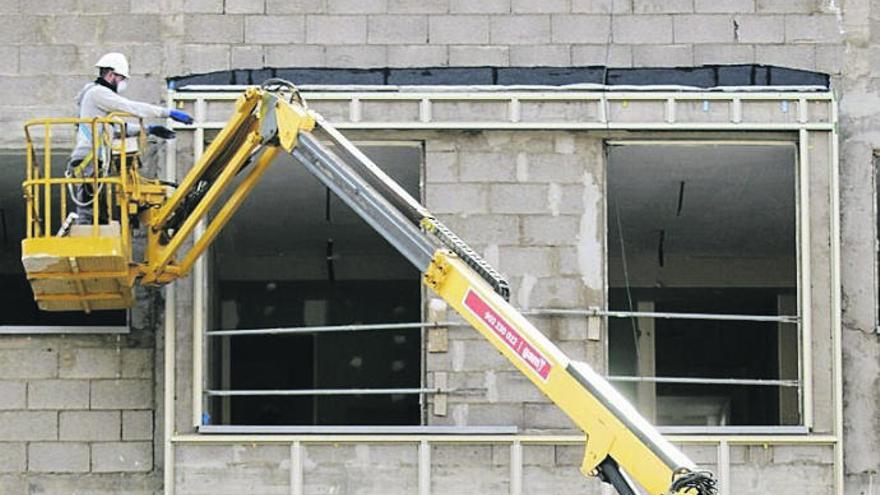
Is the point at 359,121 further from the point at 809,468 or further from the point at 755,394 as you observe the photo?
the point at 755,394

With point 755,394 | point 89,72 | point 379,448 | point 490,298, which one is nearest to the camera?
point 490,298

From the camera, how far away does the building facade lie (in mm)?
12781

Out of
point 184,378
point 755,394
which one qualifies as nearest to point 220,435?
point 184,378

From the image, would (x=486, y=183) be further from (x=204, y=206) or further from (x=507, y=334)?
(x=507, y=334)

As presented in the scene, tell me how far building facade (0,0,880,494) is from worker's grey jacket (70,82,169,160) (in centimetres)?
65

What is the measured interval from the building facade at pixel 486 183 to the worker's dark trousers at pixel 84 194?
78cm

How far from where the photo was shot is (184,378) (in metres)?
13.0

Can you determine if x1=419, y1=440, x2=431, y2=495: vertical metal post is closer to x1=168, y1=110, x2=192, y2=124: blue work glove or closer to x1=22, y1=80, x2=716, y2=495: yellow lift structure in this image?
x1=22, y1=80, x2=716, y2=495: yellow lift structure

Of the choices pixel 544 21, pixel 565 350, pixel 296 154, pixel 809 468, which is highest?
pixel 544 21

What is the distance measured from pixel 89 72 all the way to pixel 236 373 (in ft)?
23.1

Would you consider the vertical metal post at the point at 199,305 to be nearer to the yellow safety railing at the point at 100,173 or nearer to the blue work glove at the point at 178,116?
the yellow safety railing at the point at 100,173

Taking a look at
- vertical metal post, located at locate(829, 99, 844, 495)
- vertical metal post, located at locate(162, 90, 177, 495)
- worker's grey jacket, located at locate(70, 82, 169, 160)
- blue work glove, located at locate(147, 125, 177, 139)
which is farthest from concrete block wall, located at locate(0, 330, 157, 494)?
vertical metal post, located at locate(829, 99, 844, 495)

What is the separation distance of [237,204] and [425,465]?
7.81ft

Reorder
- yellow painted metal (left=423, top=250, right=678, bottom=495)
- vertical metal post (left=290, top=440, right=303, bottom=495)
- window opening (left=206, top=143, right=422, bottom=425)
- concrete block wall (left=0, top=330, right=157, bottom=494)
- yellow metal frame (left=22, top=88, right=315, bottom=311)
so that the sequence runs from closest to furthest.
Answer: yellow painted metal (left=423, top=250, right=678, bottom=495)
yellow metal frame (left=22, top=88, right=315, bottom=311)
vertical metal post (left=290, top=440, right=303, bottom=495)
concrete block wall (left=0, top=330, right=157, bottom=494)
window opening (left=206, top=143, right=422, bottom=425)
